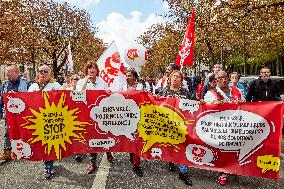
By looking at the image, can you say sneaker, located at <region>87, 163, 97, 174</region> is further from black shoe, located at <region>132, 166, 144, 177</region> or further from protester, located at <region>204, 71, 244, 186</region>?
protester, located at <region>204, 71, 244, 186</region>

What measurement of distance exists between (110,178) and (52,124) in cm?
129

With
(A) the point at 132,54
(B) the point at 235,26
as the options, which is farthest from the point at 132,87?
(B) the point at 235,26

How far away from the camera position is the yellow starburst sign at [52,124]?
675cm

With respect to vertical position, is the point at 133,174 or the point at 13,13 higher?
the point at 13,13

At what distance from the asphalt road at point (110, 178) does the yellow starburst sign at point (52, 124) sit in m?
0.51

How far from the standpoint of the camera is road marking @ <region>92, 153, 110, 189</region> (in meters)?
6.26

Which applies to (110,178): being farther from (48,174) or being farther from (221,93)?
(221,93)

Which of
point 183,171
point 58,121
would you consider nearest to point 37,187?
point 58,121

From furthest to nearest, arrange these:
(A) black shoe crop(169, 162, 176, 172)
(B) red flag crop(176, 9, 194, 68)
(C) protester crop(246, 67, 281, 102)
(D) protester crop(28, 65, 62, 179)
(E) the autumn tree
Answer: (E) the autumn tree < (B) red flag crop(176, 9, 194, 68) < (C) protester crop(246, 67, 281, 102) < (A) black shoe crop(169, 162, 176, 172) < (D) protester crop(28, 65, 62, 179)

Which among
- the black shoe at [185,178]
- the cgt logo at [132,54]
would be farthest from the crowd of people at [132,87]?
the cgt logo at [132,54]

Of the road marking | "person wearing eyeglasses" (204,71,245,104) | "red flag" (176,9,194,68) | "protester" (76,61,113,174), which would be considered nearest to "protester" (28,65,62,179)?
"protester" (76,61,113,174)

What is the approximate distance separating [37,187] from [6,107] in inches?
58.0

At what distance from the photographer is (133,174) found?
6.95m

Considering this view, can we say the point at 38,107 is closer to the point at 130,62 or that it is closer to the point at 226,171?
the point at 226,171
